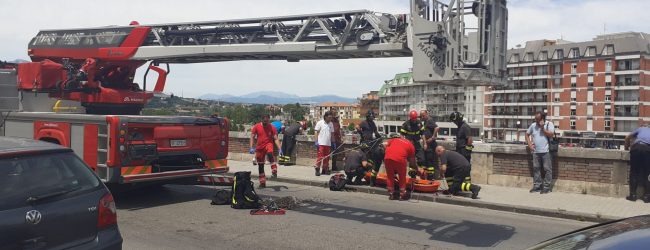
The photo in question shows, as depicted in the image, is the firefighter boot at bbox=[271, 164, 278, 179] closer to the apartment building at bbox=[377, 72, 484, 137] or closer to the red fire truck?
the red fire truck

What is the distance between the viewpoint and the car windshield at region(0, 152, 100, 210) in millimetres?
3746

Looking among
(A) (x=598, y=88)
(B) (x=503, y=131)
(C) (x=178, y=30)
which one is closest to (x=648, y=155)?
(C) (x=178, y=30)

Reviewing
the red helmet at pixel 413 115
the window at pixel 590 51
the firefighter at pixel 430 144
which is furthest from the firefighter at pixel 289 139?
the window at pixel 590 51

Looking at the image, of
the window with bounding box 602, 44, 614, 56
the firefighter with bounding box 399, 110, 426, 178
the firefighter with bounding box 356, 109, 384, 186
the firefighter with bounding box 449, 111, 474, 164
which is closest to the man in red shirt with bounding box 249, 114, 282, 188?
the firefighter with bounding box 356, 109, 384, 186

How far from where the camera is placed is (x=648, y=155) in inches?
387

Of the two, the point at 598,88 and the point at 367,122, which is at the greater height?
the point at 598,88

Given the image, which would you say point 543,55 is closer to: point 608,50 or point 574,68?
point 574,68

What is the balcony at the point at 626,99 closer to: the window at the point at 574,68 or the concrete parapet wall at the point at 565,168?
the window at the point at 574,68

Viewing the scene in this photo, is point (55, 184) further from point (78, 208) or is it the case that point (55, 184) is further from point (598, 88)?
point (598, 88)

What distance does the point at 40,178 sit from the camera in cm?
406

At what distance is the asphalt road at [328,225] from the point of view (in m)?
6.86

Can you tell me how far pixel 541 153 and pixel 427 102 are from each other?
459 feet

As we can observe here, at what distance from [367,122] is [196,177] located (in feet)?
15.7

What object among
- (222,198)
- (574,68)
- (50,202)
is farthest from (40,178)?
(574,68)
